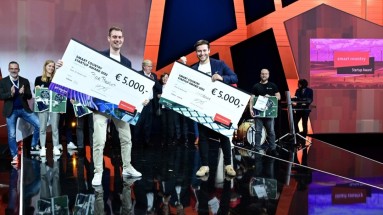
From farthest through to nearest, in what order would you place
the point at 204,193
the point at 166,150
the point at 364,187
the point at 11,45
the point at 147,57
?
the point at 147,57 < the point at 11,45 < the point at 166,150 < the point at 364,187 < the point at 204,193

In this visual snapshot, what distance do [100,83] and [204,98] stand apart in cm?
114

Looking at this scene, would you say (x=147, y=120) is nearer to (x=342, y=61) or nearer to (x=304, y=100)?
(x=304, y=100)

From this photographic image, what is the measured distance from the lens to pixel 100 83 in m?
4.37

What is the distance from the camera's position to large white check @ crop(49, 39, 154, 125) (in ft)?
14.0

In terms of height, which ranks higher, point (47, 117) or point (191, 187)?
point (47, 117)

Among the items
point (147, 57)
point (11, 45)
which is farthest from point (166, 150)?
point (11, 45)

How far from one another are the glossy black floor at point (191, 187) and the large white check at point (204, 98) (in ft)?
2.16

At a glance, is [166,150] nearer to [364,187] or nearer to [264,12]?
[364,187]

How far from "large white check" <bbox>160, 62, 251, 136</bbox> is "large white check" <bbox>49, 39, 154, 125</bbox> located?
0.36 metres

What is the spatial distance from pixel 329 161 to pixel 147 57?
4.78 meters

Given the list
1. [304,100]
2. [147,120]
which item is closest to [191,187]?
[147,120]

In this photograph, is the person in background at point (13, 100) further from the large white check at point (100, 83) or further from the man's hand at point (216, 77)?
the man's hand at point (216, 77)

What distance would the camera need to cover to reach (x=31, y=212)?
11.1ft

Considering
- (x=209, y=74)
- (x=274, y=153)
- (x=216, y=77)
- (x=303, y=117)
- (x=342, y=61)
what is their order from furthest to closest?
(x=342, y=61)
(x=303, y=117)
(x=274, y=153)
(x=209, y=74)
(x=216, y=77)
